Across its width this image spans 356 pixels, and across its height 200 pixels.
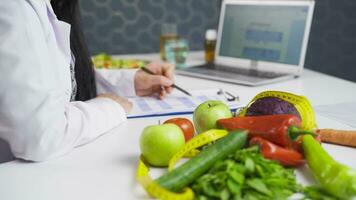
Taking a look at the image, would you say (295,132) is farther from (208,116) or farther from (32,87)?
(32,87)

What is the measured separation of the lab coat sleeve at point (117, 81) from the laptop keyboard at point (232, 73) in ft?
1.13

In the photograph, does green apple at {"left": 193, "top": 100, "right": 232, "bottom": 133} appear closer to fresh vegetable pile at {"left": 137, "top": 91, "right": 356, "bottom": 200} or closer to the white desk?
fresh vegetable pile at {"left": 137, "top": 91, "right": 356, "bottom": 200}

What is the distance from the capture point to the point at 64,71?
0.79 metres

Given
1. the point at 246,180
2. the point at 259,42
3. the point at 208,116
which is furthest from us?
the point at 259,42

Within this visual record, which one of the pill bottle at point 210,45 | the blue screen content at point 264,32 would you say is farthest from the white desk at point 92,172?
the pill bottle at point 210,45

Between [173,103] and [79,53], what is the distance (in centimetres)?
37

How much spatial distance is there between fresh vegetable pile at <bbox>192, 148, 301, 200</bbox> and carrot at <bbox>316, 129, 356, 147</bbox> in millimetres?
238

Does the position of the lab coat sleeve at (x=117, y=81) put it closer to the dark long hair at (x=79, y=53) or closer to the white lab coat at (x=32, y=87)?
the dark long hair at (x=79, y=53)

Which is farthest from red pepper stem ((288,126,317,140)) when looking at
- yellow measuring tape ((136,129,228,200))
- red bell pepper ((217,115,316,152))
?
yellow measuring tape ((136,129,228,200))

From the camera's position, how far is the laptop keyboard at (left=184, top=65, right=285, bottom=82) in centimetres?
149

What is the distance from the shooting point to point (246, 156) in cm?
59

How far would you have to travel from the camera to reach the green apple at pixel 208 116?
771 mm

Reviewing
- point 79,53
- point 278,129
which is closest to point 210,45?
point 79,53

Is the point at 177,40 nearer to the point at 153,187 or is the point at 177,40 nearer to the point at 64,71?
the point at 64,71
